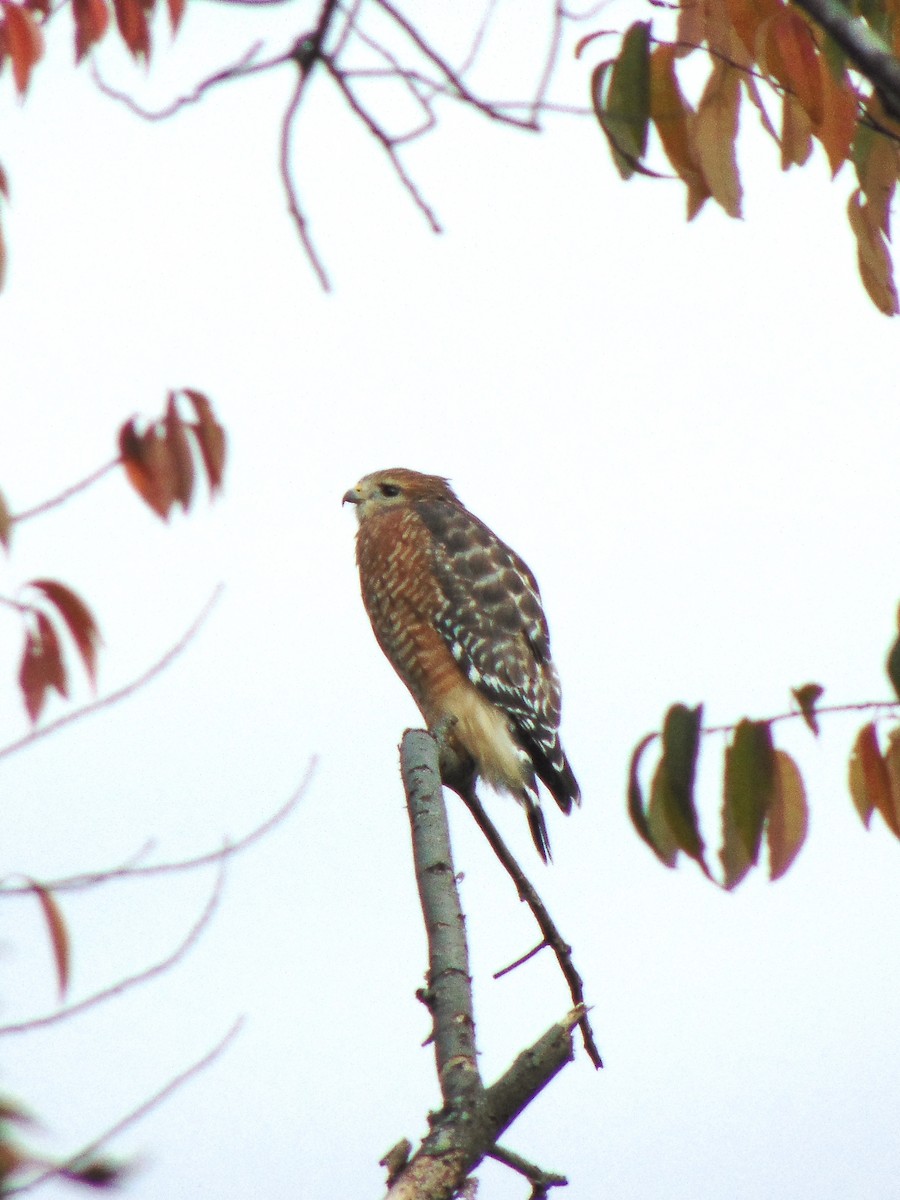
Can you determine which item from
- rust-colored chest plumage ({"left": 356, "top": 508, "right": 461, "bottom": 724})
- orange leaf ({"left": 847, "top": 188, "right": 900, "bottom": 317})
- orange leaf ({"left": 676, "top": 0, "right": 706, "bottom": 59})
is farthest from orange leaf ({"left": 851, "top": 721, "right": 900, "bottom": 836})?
rust-colored chest plumage ({"left": 356, "top": 508, "right": 461, "bottom": 724})

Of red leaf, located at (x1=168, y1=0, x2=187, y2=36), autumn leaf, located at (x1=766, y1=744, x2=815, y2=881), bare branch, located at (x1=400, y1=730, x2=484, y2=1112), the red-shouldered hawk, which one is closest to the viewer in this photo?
autumn leaf, located at (x1=766, y1=744, x2=815, y2=881)

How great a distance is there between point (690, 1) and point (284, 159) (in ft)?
3.14

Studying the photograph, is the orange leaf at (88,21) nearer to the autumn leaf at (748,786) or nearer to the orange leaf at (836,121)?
the orange leaf at (836,121)

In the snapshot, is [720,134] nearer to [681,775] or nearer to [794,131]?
[794,131]

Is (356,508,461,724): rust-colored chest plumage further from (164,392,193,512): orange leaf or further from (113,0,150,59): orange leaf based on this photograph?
(164,392,193,512): orange leaf

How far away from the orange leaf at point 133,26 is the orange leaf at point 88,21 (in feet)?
0.12

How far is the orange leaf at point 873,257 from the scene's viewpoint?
8.91 feet

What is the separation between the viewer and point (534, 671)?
722cm

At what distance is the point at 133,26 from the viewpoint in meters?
3.58

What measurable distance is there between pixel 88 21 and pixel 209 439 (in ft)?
3.74

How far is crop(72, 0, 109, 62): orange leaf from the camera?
3.54 m

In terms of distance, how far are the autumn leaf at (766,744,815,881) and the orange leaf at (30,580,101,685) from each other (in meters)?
1.22

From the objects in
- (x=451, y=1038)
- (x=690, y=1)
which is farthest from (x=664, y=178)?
(x=451, y=1038)

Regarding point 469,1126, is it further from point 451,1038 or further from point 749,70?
point 749,70
